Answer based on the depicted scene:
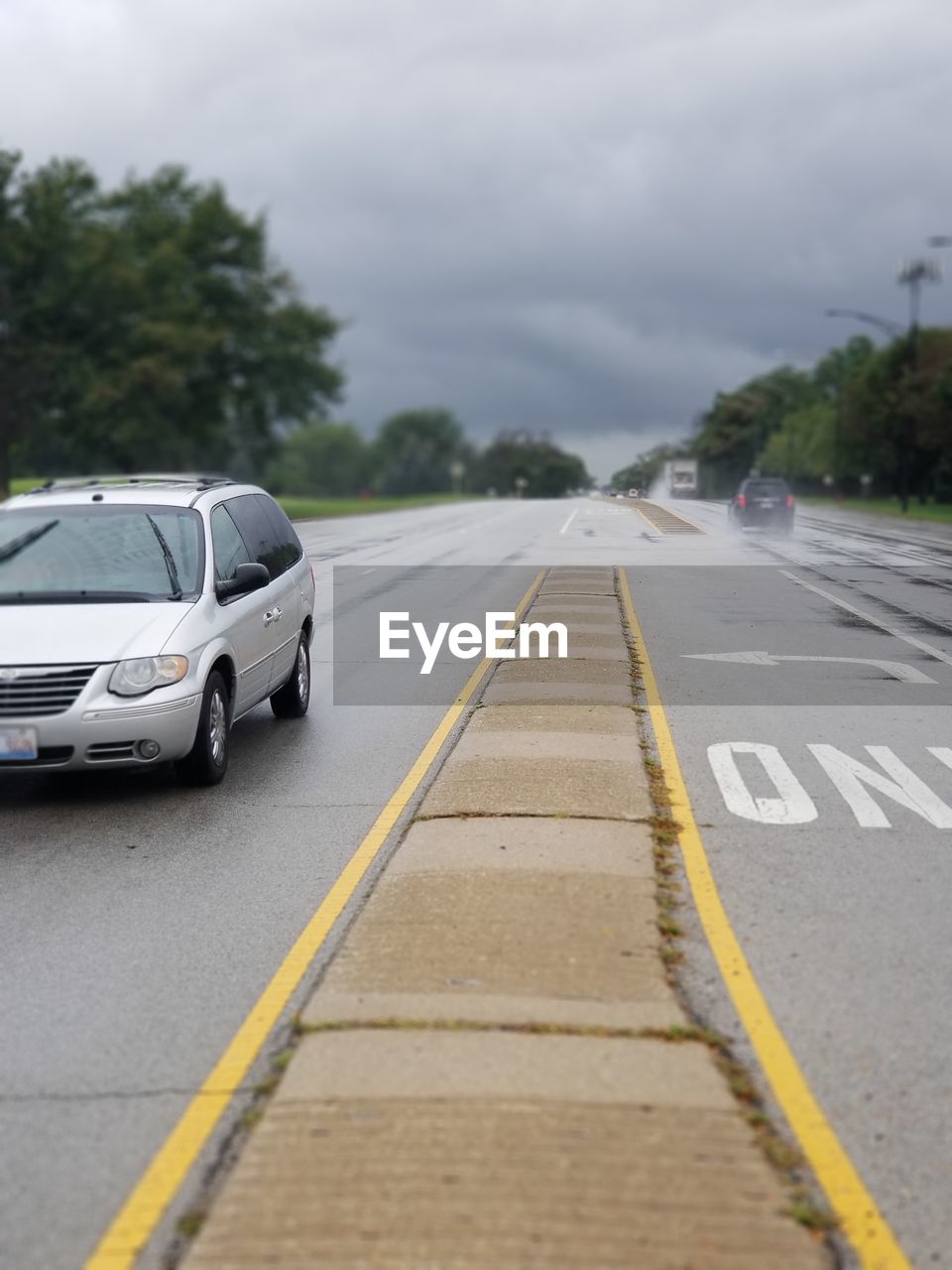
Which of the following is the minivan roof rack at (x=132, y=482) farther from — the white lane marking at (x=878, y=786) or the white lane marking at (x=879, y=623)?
the white lane marking at (x=879, y=623)

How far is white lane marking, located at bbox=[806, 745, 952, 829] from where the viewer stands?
8031 millimetres

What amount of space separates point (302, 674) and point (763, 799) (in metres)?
4.38

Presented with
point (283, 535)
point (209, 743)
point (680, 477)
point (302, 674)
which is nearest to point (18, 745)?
point (209, 743)

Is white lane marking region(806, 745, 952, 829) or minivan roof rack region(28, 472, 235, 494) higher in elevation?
minivan roof rack region(28, 472, 235, 494)

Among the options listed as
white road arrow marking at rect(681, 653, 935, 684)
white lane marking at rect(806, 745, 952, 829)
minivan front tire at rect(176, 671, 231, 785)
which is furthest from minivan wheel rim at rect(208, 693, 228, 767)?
white road arrow marking at rect(681, 653, 935, 684)

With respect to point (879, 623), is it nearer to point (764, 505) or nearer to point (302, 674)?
point (302, 674)

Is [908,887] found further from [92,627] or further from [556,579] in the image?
[556,579]

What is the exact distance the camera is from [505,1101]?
4.28m

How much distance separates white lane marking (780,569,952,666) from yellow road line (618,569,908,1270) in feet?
27.0

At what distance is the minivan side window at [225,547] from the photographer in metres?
9.72

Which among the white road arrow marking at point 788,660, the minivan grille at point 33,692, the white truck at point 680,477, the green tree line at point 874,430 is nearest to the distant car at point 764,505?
the green tree line at point 874,430

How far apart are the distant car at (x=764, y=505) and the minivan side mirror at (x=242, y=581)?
99.2 feet

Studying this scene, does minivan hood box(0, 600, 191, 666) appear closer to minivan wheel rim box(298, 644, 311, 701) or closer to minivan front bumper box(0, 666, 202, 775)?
minivan front bumper box(0, 666, 202, 775)

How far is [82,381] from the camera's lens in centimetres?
6444
